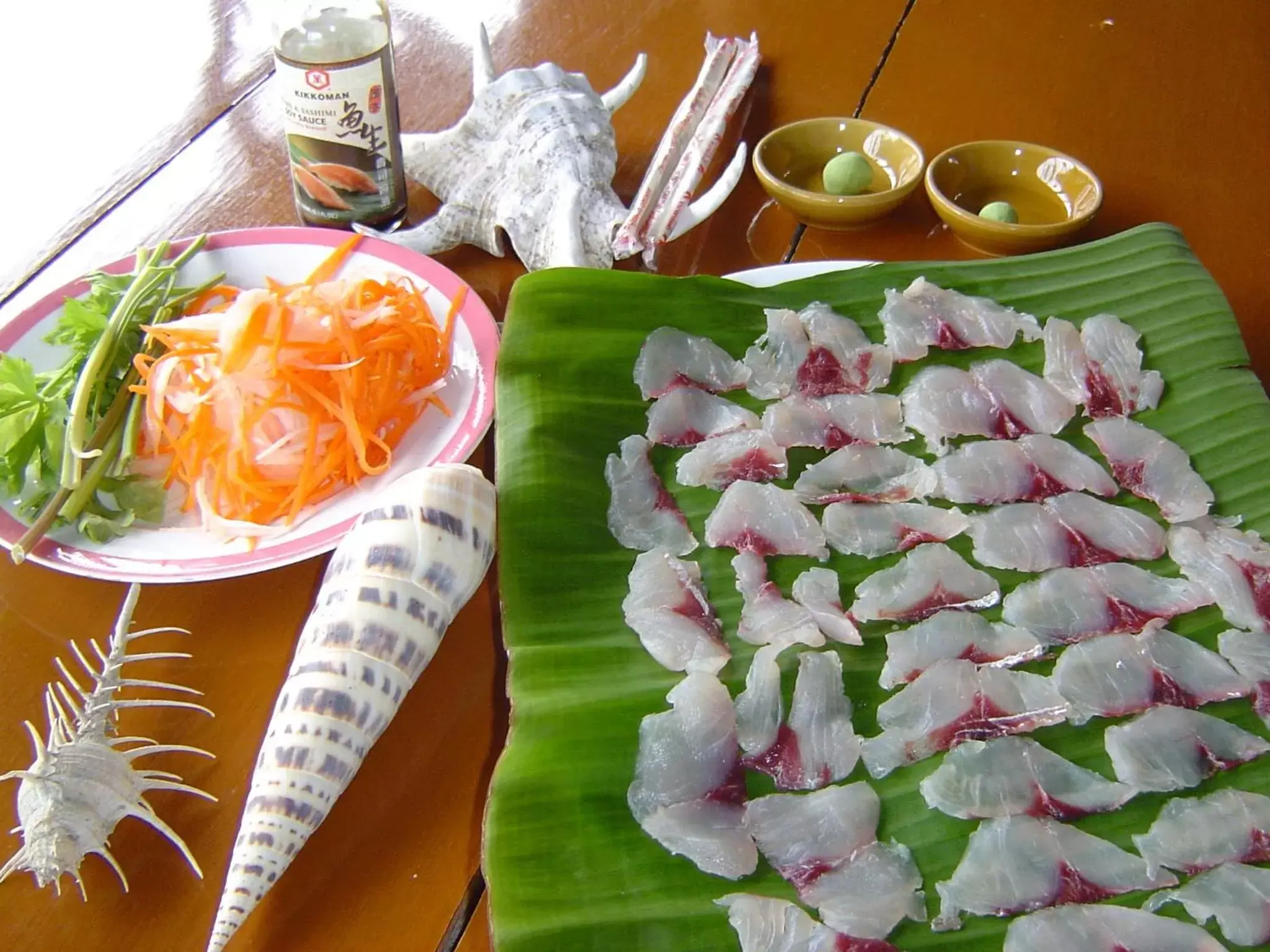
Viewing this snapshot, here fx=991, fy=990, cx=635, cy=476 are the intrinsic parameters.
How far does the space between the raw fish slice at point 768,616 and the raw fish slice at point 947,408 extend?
1.21ft

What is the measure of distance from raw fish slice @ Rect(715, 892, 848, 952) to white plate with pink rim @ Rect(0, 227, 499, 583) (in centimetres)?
67

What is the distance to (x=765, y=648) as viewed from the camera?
3.78 feet

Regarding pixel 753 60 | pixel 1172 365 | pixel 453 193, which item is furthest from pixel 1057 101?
pixel 453 193

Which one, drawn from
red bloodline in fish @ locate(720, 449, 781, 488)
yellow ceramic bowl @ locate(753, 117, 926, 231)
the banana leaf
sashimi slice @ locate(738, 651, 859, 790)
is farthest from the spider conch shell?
yellow ceramic bowl @ locate(753, 117, 926, 231)

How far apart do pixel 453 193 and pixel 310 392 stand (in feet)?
2.10

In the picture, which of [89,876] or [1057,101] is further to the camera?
[1057,101]

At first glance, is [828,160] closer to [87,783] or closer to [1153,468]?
[1153,468]

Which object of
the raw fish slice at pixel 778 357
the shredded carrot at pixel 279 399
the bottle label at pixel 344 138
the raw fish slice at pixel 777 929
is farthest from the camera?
the bottle label at pixel 344 138

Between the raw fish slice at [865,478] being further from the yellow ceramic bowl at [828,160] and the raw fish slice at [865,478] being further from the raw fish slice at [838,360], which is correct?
the yellow ceramic bowl at [828,160]

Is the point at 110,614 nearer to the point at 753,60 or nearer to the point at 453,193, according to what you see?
the point at 453,193

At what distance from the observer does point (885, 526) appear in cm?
130

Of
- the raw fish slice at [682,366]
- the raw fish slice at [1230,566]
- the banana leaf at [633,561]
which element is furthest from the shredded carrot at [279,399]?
the raw fish slice at [1230,566]

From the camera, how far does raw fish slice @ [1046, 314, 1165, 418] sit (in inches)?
57.2

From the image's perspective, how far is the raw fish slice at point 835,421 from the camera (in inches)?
55.9
